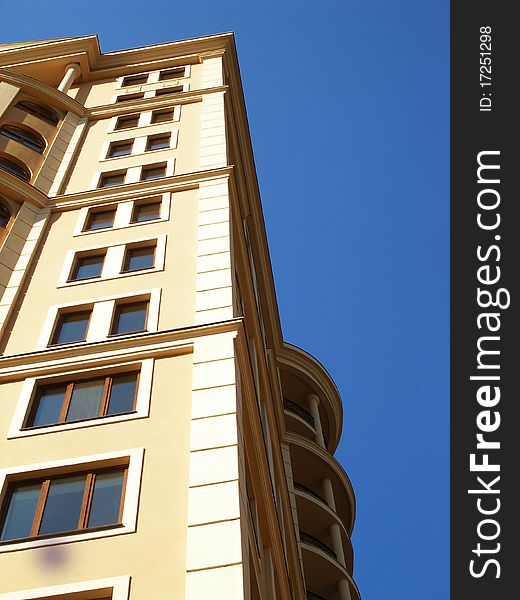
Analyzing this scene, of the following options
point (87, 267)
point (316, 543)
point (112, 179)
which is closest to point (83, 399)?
point (87, 267)

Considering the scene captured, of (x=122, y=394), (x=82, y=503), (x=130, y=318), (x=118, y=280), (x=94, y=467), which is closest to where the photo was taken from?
(x=82, y=503)

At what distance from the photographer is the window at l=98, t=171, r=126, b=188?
25.4 m

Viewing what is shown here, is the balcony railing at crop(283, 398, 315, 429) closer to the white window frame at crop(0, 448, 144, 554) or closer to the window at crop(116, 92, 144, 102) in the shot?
the window at crop(116, 92, 144, 102)

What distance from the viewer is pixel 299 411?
35344 mm

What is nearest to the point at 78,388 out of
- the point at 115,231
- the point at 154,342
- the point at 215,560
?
the point at 154,342

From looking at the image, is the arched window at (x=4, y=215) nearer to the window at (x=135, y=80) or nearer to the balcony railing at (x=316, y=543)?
the balcony railing at (x=316, y=543)

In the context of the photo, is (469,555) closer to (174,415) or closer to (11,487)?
(174,415)

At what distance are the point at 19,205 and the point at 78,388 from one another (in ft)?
31.2

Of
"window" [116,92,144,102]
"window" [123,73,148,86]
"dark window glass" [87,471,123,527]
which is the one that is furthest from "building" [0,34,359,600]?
"window" [123,73,148,86]

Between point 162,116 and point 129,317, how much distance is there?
1497 cm

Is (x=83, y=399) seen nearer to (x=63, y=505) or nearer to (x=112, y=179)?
(x=63, y=505)

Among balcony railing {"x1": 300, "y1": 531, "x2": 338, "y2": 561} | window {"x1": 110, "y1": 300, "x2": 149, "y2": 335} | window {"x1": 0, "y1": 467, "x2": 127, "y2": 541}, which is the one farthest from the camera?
balcony railing {"x1": 300, "y1": 531, "x2": 338, "y2": 561}

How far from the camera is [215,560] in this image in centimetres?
1121

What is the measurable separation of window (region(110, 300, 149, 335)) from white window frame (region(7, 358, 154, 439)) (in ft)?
5.47
